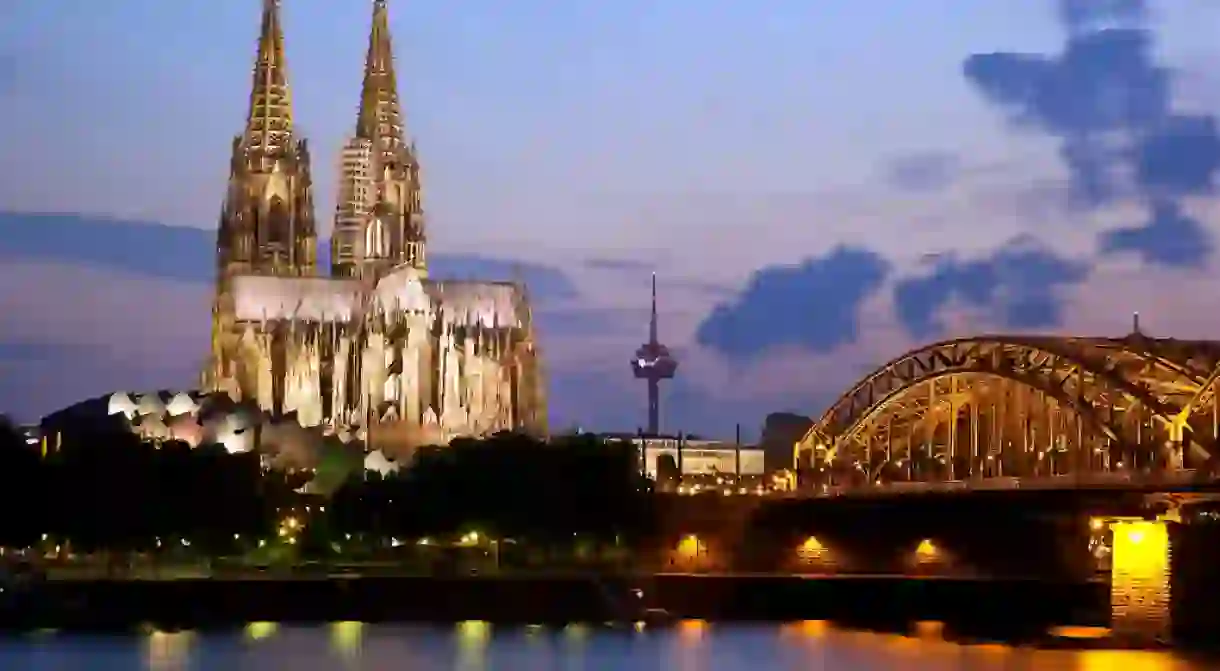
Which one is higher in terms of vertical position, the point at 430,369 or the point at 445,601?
the point at 430,369

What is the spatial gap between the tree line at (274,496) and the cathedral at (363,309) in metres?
39.9

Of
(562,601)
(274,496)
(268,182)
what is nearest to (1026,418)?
(562,601)

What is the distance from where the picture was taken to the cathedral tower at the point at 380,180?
17638cm

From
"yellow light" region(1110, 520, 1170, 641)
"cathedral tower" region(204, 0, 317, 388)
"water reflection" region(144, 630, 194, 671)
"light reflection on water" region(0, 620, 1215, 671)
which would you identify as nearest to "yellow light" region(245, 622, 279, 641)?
"light reflection on water" region(0, 620, 1215, 671)

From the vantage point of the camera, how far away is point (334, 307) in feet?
560

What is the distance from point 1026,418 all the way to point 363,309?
82.0 meters

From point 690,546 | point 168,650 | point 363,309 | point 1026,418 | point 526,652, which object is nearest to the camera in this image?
point 168,650

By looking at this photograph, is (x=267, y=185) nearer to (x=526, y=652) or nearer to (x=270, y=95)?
(x=270, y=95)

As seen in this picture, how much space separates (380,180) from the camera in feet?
578

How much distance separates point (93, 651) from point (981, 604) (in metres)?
33.7

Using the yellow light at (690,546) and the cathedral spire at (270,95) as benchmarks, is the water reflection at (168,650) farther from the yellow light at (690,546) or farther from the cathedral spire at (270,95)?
the cathedral spire at (270,95)

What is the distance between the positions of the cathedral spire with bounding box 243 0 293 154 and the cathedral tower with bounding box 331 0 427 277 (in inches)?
265

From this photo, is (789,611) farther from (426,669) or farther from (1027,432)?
(426,669)

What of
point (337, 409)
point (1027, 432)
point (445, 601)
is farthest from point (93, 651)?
point (337, 409)
